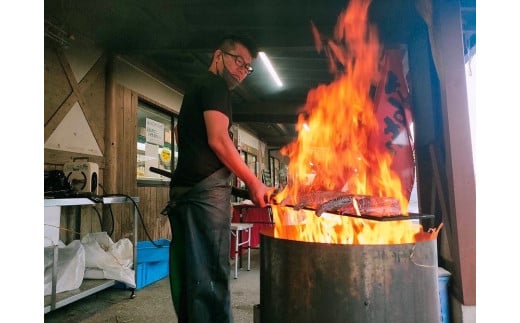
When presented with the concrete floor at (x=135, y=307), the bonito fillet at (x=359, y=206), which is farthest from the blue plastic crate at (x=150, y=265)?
the bonito fillet at (x=359, y=206)

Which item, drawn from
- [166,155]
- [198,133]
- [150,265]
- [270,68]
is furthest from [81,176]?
[270,68]

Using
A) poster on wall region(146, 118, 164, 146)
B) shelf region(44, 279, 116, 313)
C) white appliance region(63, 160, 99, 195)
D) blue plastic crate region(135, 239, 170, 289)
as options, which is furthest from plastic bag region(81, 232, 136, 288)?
poster on wall region(146, 118, 164, 146)

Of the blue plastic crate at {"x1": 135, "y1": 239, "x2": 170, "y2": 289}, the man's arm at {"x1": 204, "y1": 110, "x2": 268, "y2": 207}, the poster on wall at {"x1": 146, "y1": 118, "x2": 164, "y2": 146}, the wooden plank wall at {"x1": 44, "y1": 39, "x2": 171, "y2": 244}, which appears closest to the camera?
the man's arm at {"x1": 204, "y1": 110, "x2": 268, "y2": 207}

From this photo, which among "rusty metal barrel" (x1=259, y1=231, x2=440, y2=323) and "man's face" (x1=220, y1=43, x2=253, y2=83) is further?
"man's face" (x1=220, y1=43, x2=253, y2=83)

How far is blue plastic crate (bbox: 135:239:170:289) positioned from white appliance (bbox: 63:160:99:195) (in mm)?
1132

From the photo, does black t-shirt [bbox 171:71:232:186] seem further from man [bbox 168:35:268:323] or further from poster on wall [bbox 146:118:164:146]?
poster on wall [bbox 146:118:164:146]

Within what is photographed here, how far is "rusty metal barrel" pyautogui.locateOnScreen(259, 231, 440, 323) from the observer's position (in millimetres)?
1382

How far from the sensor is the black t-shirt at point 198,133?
205cm

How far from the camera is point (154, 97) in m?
5.75

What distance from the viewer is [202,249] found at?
78.7 inches

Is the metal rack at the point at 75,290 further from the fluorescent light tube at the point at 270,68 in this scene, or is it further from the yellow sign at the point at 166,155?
the fluorescent light tube at the point at 270,68
